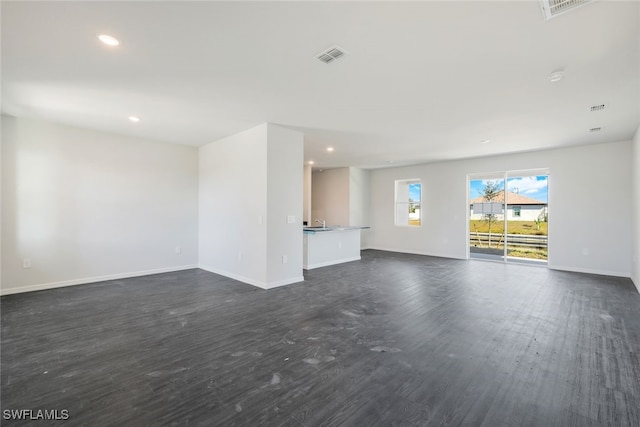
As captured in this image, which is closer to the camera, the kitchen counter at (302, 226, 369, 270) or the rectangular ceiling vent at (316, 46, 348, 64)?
the rectangular ceiling vent at (316, 46, 348, 64)

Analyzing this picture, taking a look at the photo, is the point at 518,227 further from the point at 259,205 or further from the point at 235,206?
the point at 235,206

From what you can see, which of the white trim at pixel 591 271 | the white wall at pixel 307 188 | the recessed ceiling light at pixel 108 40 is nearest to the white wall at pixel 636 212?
the white trim at pixel 591 271

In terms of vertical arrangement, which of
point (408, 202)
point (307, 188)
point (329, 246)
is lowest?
point (329, 246)

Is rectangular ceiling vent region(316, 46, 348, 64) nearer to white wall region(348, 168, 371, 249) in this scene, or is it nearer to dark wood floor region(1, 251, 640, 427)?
dark wood floor region(1, 251, 640, 427)

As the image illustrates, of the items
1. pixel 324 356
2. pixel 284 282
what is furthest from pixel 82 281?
pixel 324 356

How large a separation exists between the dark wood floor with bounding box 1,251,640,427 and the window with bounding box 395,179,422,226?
441 centimetres

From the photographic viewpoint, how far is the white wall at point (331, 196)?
30.8 ft

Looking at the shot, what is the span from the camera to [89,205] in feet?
16.4

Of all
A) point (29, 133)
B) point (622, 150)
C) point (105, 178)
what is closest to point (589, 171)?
point (622, 150)

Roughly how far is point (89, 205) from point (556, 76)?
23.3ft

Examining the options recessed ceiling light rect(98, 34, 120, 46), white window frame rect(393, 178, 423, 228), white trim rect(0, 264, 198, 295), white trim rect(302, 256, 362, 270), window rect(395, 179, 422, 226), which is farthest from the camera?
white window frame rect(393, 178, 423, 228)

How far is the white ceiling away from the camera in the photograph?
203cm

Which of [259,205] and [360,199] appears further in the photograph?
[360,199]

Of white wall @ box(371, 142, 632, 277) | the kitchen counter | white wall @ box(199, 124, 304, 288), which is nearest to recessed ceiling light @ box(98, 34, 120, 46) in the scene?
white wall @ box(199, 124, 304, 288)
